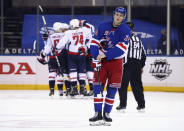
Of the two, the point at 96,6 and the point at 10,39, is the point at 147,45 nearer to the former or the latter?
the point at 96,6

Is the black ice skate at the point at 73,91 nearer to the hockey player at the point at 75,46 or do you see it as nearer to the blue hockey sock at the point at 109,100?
the hockey player at the point at 75,46

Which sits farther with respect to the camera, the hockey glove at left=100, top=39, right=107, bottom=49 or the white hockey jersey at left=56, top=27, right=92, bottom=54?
the white hockey jersey at left=56, top=27, right=92, bottom=54

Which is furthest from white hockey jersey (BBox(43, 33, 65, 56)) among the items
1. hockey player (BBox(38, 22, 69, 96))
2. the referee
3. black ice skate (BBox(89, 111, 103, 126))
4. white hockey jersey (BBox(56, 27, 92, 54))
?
black ice skate (BBox(89, 111, 103, 126))

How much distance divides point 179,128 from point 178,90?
7.90m

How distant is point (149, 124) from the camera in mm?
7828

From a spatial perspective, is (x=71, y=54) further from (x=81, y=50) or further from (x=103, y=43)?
(x=103, y=43)

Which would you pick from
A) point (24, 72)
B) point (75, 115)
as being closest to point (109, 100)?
point (75, 115)

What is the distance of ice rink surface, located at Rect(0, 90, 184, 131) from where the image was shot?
293 inches

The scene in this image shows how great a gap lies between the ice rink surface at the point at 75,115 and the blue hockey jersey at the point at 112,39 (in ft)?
2.93

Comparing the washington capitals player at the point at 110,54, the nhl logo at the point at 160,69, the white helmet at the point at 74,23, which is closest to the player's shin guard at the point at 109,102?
the washington capitals player at the point at 110,54

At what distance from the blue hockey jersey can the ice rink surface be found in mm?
892

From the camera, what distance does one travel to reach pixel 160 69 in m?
15.3

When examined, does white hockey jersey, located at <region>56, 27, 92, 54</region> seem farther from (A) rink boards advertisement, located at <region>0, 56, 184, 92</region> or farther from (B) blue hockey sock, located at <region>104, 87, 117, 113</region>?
(B) blue hockey sock, located at <region>104, 87, 117, 113</region>

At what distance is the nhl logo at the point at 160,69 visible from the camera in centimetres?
1525
